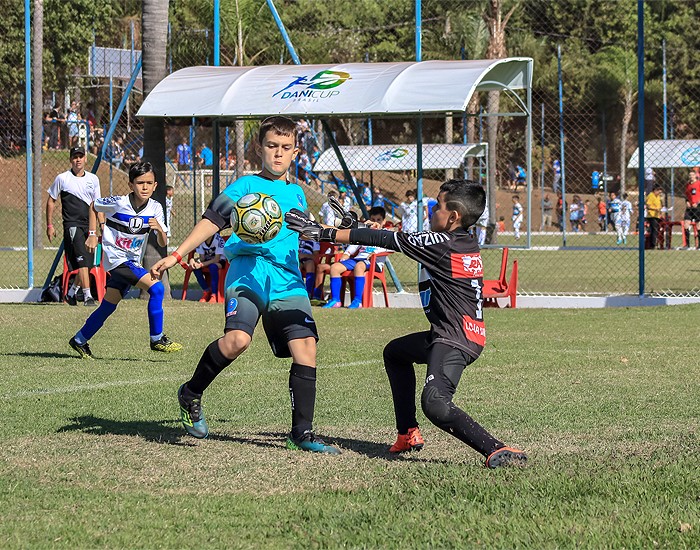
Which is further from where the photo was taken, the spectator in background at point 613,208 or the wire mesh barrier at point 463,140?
the spectator in background at point 613,208

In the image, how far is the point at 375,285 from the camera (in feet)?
60.8

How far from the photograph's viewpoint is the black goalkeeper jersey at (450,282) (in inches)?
231

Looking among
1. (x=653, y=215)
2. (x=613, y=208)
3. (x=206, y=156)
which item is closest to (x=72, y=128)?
(x=206, y=156)

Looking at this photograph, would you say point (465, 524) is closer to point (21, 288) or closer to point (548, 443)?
point (548, 443)

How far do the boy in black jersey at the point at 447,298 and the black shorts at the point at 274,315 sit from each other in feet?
1.89

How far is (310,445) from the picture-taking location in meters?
6.19

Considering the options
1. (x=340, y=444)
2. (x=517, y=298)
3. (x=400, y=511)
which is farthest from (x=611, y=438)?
(x=517, y=298)

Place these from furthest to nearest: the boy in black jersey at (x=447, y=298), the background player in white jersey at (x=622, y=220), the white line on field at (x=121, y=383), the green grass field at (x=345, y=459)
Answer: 1. the background player in white jersey at (x=622, y=220)
2. the white line on field at (x=121, y=383)
3. the boy in black jersey at (x=447, y=298)
4. the green grass field at (x=345, y=459)

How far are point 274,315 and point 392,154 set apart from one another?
29.8 m

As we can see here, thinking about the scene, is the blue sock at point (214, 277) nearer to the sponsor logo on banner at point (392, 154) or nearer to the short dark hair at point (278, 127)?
the short dark hair at point (278, 127)

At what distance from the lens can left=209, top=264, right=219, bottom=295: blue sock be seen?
1647cm

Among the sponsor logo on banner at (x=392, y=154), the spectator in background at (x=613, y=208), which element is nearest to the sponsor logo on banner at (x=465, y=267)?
the sponsor logo on banner at (x=392, y=154)

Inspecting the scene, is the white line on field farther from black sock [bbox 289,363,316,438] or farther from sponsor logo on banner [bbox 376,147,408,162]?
sponsor logo on banner [bbox 376,147,408,162]

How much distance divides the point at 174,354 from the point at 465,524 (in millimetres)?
6332
